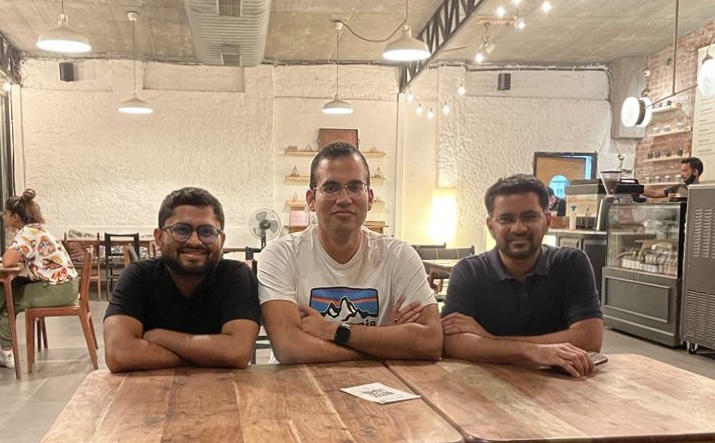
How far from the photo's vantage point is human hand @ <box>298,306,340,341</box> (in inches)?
79.9

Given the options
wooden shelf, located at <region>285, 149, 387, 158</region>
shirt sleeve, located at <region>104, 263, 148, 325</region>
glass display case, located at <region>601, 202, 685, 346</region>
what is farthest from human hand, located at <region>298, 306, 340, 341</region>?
wooden shelf, located at <region>285, 149, 387, 158</region>

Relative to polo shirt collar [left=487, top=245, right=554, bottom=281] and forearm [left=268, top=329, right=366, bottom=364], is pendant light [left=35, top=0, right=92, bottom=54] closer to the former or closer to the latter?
forearm [left=268, top=329, right=366, bottom=364]

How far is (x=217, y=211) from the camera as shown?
2.17 metres

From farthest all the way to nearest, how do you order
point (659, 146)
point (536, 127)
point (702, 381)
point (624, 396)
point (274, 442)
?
point (536, 127) < point (659, 146) < point (702, 381) < point (624, 396) < point (274, 442)

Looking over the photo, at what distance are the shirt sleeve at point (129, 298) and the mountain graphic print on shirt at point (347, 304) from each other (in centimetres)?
61

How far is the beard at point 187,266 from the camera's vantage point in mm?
2086

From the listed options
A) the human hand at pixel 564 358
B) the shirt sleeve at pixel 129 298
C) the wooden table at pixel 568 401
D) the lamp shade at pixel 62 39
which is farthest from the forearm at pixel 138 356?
the lamp shade at pixel 62 39

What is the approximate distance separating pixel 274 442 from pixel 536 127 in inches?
399

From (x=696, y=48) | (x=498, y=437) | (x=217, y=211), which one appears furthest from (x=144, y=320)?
(x=696, y=48)

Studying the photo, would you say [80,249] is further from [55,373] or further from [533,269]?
[533,269]

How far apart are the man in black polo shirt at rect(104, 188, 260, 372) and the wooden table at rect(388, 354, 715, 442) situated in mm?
591

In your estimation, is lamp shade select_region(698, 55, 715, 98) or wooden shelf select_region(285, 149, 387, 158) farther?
wooden shelf select_region(285, 149, 387, 158)

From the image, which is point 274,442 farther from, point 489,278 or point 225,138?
point 225,138

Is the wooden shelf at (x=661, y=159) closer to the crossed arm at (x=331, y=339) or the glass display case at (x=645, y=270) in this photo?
the glass display case at (x=645, y=270)
